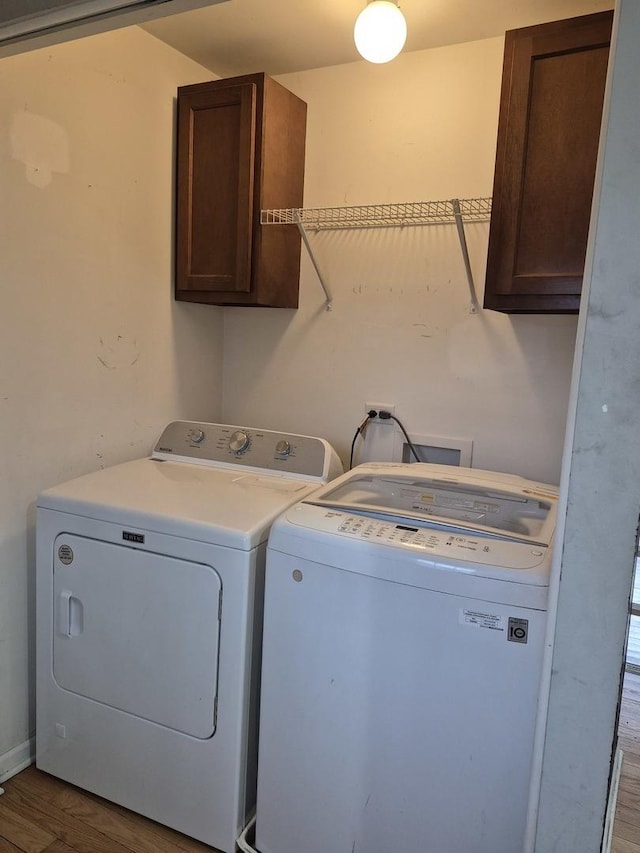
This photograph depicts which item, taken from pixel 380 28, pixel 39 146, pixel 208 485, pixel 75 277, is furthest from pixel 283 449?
pixel 380 28

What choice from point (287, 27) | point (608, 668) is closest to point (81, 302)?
point (287, 27)

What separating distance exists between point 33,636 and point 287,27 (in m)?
2.12

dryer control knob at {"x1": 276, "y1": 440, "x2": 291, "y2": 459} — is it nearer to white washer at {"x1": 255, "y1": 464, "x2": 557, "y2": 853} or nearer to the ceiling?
white washer at {"x1": 255, "y1": 464, "x2": 557, "y2": 853}

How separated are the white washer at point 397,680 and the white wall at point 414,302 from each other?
0.61 meters

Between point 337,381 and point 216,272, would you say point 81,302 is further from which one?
point 337,381

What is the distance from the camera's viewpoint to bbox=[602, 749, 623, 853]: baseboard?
898mm

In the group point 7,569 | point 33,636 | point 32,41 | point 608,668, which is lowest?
point 33,636

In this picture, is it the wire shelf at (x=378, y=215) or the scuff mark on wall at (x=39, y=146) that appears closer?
the scuff mark on wall at (x=39, y=146)

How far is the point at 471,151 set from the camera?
203cm

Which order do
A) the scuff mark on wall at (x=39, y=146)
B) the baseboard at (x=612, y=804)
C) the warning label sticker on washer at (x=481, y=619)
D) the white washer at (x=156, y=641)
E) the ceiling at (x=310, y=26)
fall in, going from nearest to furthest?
the baseboard at (x=612, y=804), the warning label sticker on washer at (x=481, y=619), the white washer at (x=156, y=641), the scuff mark on wall at (x=39, y=146), the ceiling at (x=310, y=26)

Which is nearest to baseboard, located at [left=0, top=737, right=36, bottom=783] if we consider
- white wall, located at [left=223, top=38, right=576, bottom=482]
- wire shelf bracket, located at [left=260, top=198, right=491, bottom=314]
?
white wall, located at [left=223, top=38, right=576, bottom=482]

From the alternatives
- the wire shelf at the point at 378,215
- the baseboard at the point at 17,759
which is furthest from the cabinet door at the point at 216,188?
the baseboard at the point at 17,759

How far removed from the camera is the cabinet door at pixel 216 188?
208 centimetres

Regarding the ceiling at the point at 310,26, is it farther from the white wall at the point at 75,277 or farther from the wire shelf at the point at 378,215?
the wire shelf at the point at 378,215
